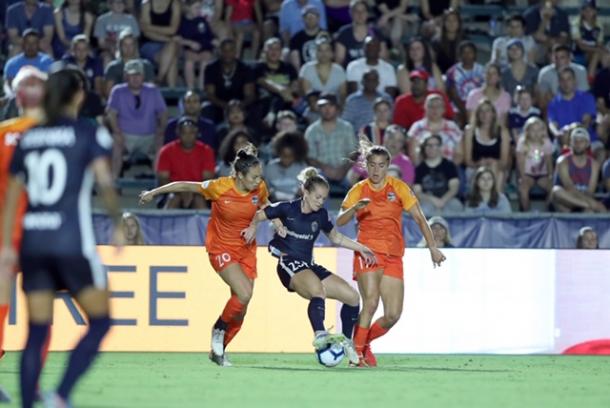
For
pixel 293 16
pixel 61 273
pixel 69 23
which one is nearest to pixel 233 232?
pixel 61 273

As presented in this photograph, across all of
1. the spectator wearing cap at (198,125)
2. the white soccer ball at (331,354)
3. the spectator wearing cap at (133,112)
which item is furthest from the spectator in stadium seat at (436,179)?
the white soccer ball at (331,354)

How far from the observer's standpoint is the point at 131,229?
60.1 feet

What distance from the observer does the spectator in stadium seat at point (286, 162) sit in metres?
20.1

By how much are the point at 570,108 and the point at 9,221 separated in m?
14.5

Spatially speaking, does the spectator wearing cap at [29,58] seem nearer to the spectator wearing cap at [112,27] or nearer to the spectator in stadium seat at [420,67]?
the spectator wearing cap at [112,27]

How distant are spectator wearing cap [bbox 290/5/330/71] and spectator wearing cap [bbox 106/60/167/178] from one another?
7.37 ft

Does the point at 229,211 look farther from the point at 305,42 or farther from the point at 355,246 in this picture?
the point at 305,42

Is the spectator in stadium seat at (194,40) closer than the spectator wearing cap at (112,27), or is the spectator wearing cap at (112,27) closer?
the spectator wearing cap at (112,27)

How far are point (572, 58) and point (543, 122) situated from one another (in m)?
2.73

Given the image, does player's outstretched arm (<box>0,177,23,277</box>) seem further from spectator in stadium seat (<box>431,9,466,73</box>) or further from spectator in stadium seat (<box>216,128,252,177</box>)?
spectator in stadium seat (<box>431,9,466,73</box>)

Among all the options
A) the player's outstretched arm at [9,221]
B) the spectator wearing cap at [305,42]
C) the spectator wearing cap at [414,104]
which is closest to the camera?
the player's outstretched arm at [9,221]

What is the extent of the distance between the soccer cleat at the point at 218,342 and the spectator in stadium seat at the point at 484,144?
272 inches

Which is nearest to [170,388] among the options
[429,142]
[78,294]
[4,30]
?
[78,294]

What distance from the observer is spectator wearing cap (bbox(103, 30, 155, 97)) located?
2156 centimetres
